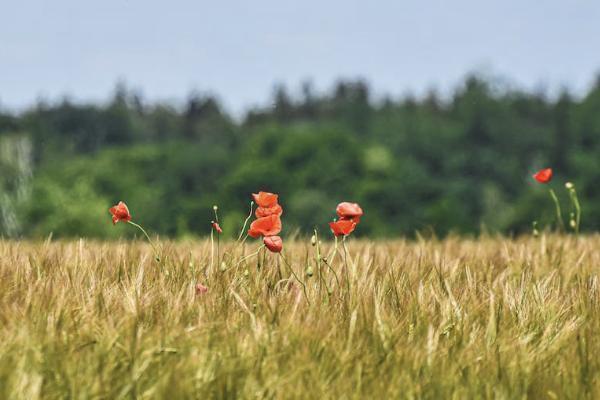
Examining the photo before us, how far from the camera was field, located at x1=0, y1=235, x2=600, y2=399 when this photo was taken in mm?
2227

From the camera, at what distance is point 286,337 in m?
2.45

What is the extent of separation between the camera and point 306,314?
2.71 metres

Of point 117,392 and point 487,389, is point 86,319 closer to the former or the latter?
point 117,392

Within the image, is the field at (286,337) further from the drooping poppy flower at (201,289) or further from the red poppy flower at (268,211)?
the red poppy flower at (268,211)

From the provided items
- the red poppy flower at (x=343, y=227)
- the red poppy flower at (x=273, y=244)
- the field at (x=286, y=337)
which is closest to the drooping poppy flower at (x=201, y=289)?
the field at (x=286, y=337)

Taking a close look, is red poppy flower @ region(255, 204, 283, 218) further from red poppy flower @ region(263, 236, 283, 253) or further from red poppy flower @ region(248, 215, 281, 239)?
red poppy flower @ region(263, 236, 283, 253)

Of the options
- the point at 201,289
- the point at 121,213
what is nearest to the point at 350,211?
the point at 201,289

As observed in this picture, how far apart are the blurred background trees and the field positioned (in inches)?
1530

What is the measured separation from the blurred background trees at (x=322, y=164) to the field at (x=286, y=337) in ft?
128

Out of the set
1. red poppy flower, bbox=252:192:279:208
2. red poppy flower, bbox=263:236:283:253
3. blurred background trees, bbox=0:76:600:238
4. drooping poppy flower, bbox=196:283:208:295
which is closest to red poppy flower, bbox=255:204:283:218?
red poppy flower, bbox=252:192:279:208

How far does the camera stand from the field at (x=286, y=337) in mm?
2227

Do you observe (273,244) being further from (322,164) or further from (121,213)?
(322,164)

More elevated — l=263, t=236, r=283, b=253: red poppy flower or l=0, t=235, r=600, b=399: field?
l=263, t=236, r=283, b=253: red poppy flower

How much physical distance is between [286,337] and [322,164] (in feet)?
177
